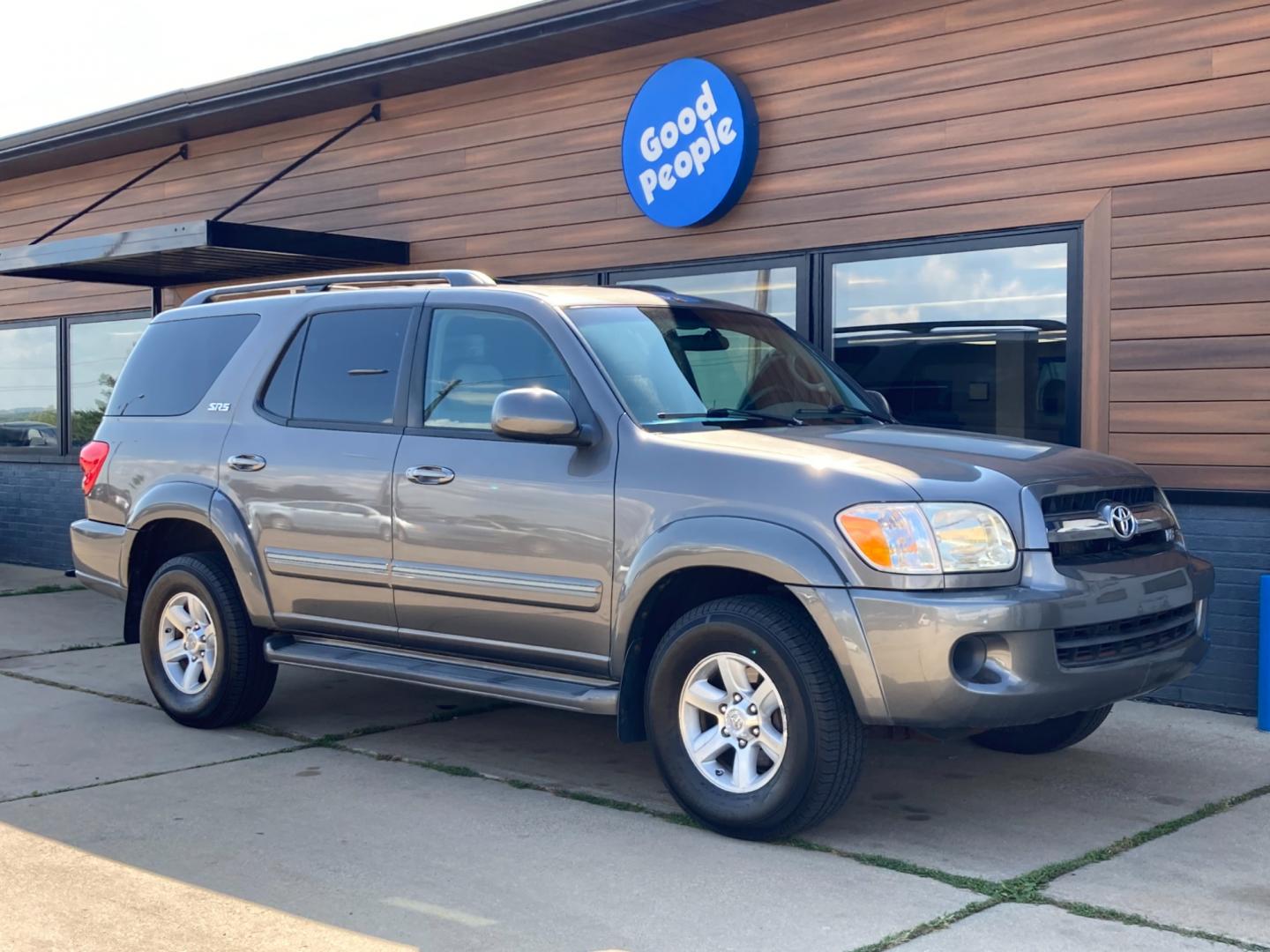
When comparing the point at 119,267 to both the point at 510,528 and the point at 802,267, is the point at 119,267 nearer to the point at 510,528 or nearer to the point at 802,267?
the point at 802,267

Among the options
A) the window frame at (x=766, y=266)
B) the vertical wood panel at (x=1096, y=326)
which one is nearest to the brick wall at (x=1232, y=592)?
the vertical wood panel at (x=1096, y=326)

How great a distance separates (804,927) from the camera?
4176mm

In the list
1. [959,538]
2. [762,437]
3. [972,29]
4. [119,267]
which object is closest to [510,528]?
[762,437]

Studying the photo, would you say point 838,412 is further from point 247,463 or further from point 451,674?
point 247,463

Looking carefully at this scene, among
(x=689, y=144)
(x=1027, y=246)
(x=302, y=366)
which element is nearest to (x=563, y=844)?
(x=302, y=366)

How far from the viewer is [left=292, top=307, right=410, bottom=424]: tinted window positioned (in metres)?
6.30

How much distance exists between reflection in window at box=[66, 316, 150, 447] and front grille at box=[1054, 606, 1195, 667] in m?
11.1

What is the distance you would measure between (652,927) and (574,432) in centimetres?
194

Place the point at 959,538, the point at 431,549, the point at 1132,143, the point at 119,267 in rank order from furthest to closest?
the point at 119,267, the point at 1132,143, the point at 431,549, the point at 959,538

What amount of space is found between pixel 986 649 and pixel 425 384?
8.70 feet

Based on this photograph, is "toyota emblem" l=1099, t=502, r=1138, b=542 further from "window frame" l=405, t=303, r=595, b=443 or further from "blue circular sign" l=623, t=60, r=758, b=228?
"blue circular sign" l=623, t=60, r=758, b=228

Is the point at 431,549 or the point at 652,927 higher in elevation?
the point at 431,549

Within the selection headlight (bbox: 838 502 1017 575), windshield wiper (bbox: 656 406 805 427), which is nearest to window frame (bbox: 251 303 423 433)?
windshield wiper (bbox: 656 406 805 427)

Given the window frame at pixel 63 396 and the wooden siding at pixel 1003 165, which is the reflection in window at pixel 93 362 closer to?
the window frame at pixel 63 396
